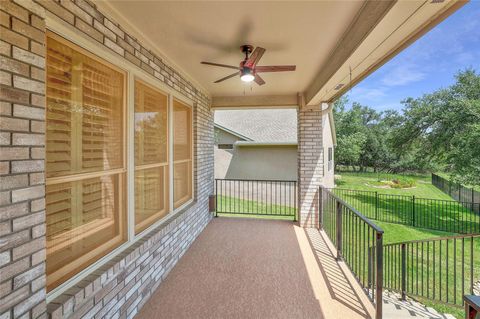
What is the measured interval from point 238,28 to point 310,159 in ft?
10.6

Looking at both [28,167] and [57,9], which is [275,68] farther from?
[28,167]

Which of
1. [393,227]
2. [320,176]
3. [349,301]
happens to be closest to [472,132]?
[393,227]

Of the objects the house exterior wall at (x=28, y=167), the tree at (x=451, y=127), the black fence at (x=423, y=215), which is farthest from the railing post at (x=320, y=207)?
the tree at (x=451, y=127)

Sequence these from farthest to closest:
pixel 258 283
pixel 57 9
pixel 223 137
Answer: pixel 223 137, pixel 258 283, pixel 57 9

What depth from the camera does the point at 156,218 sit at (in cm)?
304

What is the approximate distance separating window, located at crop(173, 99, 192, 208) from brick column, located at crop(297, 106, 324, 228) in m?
2.25

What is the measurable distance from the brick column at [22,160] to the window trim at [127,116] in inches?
7.5

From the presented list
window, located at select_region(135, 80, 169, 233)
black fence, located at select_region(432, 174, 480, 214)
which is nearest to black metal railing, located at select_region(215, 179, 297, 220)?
window, located at select_region(135, 80, 169, 233)

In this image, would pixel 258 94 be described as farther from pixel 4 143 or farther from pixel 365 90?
pixel 365 90

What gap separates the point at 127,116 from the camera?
2.36 m

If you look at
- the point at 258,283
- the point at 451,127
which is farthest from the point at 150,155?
the point at 451,127

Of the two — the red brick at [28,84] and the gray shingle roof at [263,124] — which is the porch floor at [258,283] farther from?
the gray shingle roof at [263,124]

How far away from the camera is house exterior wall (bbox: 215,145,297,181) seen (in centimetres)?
1122

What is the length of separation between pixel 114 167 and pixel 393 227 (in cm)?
784
